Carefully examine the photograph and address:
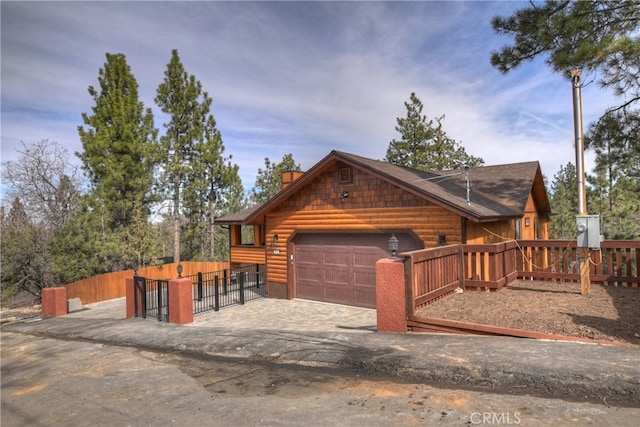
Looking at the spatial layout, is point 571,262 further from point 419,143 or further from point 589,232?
point 419,143

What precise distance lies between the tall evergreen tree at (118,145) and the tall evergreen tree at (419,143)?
21470 millimetres

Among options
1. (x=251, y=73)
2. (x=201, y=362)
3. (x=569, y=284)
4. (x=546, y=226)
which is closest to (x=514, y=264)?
(x=569, y=284)

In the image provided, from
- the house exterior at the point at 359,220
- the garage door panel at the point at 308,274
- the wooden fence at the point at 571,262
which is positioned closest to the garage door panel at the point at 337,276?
the house exterior at the point at 359,220

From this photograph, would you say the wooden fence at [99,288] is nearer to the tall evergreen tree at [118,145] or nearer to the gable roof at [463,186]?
the tall evergreen tree at [118,145]

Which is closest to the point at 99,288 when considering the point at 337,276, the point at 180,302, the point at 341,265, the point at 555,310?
the point at 180,302

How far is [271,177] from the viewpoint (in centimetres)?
4372

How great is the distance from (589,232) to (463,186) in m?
7.24

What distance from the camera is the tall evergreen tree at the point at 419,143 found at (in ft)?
117

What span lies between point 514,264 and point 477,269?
1948 mm

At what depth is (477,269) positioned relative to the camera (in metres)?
9.62

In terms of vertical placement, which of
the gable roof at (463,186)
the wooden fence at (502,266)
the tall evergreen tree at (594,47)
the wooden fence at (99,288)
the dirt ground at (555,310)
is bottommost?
the wooden fence at (99,288)

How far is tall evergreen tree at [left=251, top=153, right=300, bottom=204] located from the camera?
42.0 m

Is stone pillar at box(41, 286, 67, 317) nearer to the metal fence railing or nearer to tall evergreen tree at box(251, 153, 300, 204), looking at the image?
the metal fence railing

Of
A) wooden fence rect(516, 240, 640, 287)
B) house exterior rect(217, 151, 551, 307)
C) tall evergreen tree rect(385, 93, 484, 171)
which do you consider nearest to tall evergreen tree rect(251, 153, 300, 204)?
tall evergreen tree rect(385, 93, 484, 171)
